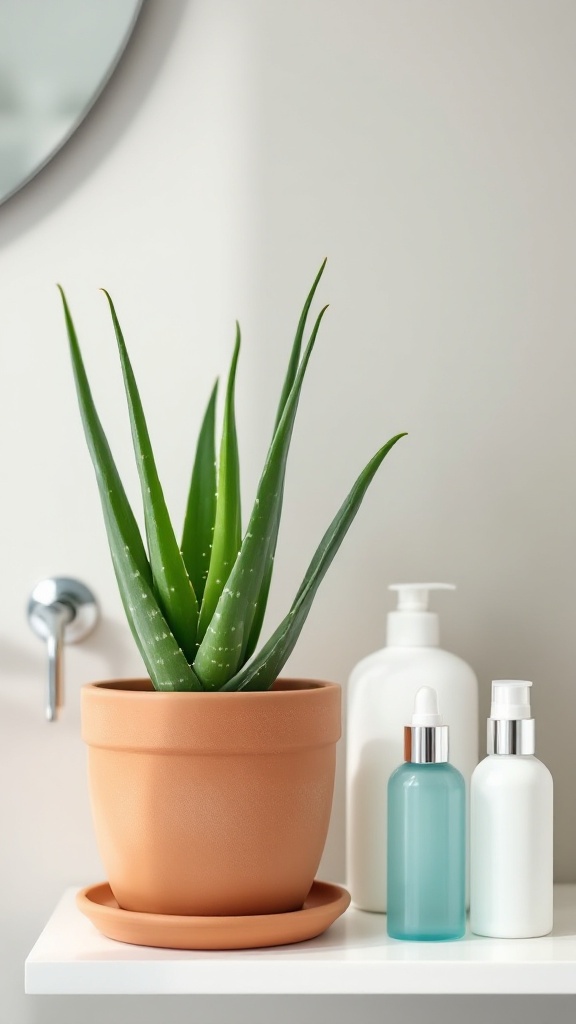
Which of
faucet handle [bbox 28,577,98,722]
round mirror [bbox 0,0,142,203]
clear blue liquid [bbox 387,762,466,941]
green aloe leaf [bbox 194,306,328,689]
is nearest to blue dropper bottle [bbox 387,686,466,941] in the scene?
clear blue liquid [bbox 387,762,466,941]

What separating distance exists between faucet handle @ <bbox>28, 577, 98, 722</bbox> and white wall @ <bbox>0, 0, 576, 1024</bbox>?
11mm

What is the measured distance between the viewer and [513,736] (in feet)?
2.04

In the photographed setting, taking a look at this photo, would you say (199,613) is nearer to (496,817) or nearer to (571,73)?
(496,817)

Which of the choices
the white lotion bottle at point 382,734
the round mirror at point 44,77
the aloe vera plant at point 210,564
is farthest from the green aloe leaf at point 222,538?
the round mirror at point 44,77

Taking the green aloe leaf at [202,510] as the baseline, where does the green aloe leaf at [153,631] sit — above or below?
below

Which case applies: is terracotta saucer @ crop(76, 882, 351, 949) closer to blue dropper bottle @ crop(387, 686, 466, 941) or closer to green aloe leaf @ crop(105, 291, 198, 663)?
blue dropper bottle @ crop(387, 686, 466, 941)

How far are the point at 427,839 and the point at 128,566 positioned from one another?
24 centimetres

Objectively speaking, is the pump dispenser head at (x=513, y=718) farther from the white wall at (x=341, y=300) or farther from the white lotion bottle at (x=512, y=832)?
the white wall at (x=341, y=300)

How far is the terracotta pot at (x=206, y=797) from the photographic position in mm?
579

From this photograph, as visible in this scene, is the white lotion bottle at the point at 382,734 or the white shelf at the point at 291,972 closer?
the white shelf at the point at 291,972

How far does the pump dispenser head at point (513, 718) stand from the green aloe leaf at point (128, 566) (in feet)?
0.60

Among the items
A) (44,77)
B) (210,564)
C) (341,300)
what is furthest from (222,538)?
(44,77)

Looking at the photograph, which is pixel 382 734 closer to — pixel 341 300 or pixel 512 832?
pixel 512 832

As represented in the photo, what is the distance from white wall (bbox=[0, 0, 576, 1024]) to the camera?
0.78 m
